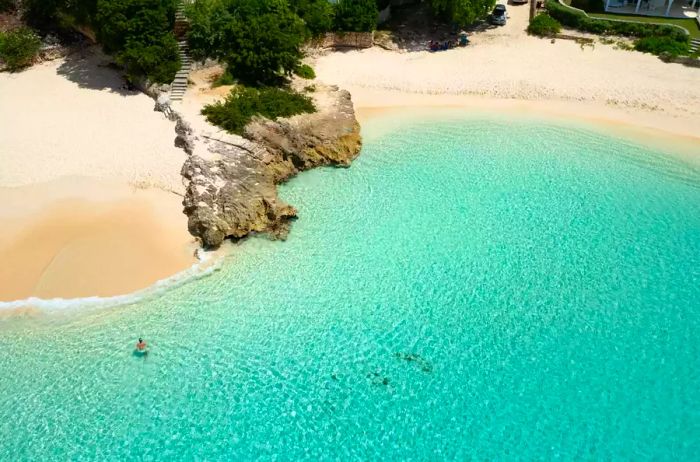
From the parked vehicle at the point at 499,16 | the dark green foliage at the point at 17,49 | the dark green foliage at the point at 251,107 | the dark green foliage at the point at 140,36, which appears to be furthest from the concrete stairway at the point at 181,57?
the parked vehicle at the point at 499,16

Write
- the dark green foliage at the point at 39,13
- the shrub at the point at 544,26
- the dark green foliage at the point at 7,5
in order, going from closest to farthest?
the dark green foliage at the point at 39,13, the dark green foliage at the point at 7,5, the shrub at the point at 544,26

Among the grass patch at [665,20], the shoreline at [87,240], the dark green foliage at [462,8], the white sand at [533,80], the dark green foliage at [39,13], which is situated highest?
the dark green foliage at [39,13]

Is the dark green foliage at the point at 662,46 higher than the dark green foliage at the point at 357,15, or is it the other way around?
the dark green foliage at the point at 357,15

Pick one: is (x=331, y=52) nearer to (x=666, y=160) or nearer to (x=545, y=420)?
(x=666, y=160)

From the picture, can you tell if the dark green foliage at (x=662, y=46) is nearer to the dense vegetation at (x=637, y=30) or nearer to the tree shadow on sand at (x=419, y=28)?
the dense vegetation at (x=637, y=30)

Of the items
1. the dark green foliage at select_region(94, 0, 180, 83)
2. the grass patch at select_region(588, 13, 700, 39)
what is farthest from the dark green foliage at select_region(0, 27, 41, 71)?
the grass patch at select_region(588, 13, 700, 39)

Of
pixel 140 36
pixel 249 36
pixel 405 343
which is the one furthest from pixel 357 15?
pixel 405 343

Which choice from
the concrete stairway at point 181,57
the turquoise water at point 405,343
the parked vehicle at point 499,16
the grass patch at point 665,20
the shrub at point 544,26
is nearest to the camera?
the turquoise water at point 405,343

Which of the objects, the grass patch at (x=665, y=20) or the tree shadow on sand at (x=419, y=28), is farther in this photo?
the tree shadow on sand at (x=419, y=28)
